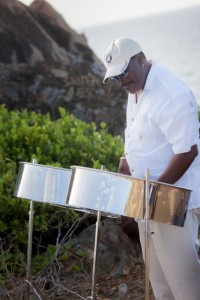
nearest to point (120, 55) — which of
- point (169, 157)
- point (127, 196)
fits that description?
point (169, 157)

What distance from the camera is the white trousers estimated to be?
300 cm

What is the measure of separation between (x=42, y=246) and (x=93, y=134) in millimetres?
1145

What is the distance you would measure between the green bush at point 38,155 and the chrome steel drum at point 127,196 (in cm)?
109

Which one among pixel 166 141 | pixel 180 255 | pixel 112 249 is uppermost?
pixel 166 141

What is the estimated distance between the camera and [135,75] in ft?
9.80

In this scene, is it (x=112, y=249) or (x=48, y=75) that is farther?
(x=48, y=75)

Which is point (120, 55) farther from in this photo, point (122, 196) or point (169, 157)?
point (122, 196)

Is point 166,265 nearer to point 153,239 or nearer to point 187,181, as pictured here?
point 153,239

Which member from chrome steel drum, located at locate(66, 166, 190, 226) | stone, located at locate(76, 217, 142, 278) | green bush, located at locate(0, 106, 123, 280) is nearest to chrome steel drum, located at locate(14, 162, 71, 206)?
chrome steel drum, located at locate(66, 166, 190, 226)

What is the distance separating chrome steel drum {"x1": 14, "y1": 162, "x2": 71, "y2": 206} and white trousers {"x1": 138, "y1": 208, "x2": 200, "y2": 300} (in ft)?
1.34

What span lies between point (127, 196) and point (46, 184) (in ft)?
1.63

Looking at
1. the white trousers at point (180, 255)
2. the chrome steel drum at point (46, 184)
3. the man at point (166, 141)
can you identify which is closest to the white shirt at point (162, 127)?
the man at point (166, 141)

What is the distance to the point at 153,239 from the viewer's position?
305 centimetres

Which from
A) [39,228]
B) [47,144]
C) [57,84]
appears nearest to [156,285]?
[39,228]
